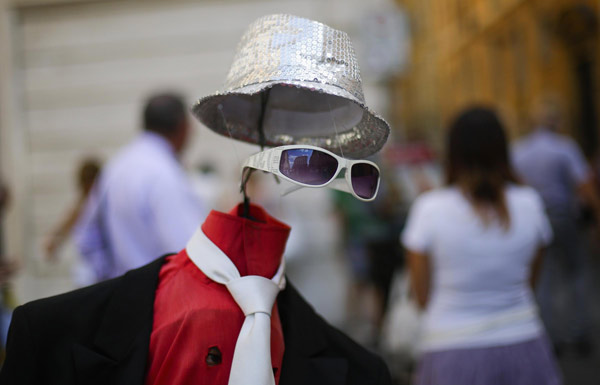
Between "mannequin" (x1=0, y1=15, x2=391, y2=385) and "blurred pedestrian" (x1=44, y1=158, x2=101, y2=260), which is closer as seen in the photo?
"mannequin" (x1=0, y1=15, x2=391, y2=385)

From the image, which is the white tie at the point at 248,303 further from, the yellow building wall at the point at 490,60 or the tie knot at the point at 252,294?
the yellow building wall at the point at 490,60

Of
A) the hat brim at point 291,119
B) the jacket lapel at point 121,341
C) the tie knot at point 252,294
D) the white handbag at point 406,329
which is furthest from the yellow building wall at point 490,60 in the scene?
the jacket lapel at point 121,341

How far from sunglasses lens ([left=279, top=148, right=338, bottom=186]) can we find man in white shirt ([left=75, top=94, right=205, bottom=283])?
1886mm

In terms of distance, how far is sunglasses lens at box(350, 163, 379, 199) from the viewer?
1.61 metres

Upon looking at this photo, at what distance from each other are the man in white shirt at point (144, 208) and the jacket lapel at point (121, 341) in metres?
1.69

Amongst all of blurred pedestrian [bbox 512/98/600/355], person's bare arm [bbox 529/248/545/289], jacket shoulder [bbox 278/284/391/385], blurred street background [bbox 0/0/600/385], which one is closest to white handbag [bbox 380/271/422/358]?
person's bare arm [bbox 529/248/545/289]

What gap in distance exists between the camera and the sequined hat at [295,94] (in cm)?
158

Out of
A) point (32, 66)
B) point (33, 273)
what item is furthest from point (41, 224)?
point (32, 66)

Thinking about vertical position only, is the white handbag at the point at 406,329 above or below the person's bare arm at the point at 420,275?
below

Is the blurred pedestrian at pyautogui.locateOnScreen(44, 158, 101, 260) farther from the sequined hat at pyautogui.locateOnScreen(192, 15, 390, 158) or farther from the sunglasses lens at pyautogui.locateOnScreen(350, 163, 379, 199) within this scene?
the sunglasses lens at pyautogui.locateOnScreen(350, 163, 379, 199)

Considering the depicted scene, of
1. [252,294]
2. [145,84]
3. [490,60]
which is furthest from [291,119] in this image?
[490,60]

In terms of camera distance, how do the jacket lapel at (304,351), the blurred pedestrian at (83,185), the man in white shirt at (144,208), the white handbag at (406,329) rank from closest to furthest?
1. the jacket lapel at (304,351)
2. the man in white shirt at (144,208)
3. the white handbag at (406,329)
4. the blurred pedestrian at (83,185)

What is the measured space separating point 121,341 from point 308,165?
58 centimetres

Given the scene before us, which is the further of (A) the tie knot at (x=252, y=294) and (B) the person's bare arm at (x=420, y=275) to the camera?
(B) the person's bare arm at (x=420, y=275)
